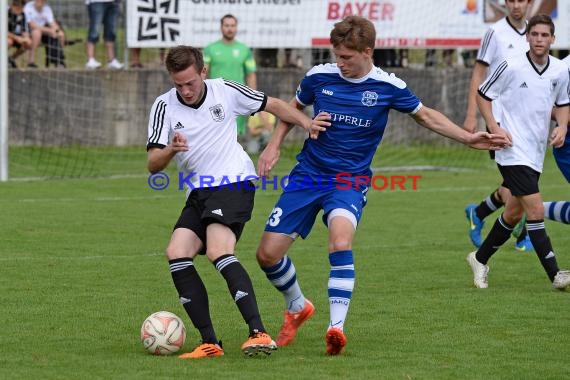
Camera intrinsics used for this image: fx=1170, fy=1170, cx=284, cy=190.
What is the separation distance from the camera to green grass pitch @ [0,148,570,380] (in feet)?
21.4

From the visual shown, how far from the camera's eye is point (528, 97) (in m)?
9.12

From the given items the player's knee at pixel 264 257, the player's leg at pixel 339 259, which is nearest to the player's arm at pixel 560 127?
the player's leg at pixel 339 259

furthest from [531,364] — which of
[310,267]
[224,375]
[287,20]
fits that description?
[287,20]

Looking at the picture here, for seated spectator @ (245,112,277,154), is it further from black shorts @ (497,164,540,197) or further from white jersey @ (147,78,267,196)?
white jersey @ (147,78,267,196)

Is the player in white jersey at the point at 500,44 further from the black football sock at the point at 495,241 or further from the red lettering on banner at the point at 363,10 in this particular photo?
the red lettering on banner at the point at 363,10

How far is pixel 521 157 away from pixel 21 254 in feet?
14.9

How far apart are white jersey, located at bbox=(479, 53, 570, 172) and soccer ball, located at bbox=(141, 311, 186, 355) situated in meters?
3.34

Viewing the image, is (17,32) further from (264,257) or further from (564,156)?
(264,257)

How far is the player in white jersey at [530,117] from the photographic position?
898cm

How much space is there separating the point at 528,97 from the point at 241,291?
11.4 ft

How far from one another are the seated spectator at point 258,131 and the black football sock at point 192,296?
38.6 ft

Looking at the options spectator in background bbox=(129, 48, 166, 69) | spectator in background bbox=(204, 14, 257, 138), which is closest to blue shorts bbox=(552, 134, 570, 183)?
spectator in background bbox=(204, 14, 257, 138)

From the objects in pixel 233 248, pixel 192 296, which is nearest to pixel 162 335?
pixel 192 296

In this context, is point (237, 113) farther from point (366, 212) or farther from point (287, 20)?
point (287, 20)
